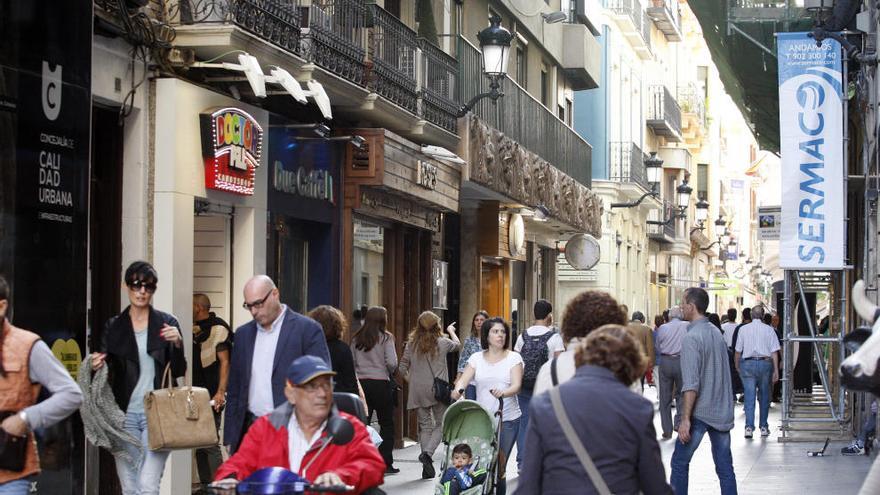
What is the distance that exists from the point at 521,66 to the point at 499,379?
17003mm

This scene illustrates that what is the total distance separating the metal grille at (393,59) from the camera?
18.1m

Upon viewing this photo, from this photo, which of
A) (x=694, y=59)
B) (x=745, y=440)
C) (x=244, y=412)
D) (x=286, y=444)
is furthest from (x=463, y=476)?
(x=694, y=59)

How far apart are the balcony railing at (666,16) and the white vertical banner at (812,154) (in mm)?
34514

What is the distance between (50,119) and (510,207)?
17.2m

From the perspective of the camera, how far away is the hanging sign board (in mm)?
28141

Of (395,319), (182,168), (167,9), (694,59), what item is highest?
(694,59)

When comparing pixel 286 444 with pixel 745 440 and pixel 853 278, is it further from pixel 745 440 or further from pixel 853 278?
pixel 853 278

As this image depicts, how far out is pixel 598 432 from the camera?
20.6 ft

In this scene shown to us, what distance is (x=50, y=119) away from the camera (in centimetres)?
1121

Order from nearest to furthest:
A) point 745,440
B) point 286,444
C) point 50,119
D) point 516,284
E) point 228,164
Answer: point 286,444
point 50,119
point 228,164
point 745,440
point 516,284

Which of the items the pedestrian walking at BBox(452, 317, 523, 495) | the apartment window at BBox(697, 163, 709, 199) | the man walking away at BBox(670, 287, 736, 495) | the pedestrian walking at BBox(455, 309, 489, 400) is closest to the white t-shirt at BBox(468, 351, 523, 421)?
A: the pedestrian walking at BBox(452, 317, 523, 495)

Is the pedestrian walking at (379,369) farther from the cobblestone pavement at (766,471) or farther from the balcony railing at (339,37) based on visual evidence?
the balcony railing at (339,37)

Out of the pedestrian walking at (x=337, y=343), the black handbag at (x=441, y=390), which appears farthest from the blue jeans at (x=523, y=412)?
the pedestrian walking at (x=337, y=343)

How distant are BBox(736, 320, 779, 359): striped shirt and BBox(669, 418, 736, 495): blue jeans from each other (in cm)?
1053
